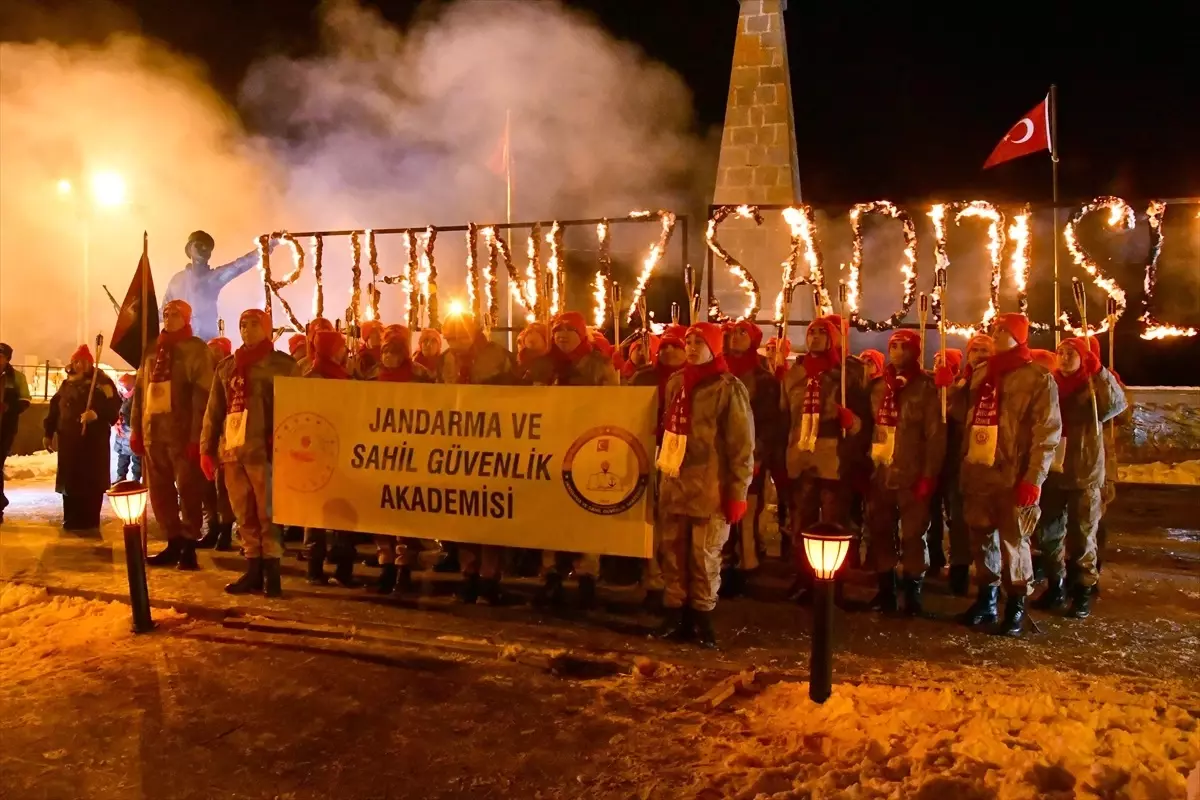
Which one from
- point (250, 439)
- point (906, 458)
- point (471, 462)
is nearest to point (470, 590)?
point (471, 462)

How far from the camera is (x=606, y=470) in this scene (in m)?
5.53

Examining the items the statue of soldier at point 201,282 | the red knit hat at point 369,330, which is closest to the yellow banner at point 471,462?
the red knit hat at point 369,330

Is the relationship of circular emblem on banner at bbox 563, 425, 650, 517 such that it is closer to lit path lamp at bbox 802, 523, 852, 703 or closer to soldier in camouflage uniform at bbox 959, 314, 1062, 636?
lit path lamp at bbox 802, 523, 852, 703

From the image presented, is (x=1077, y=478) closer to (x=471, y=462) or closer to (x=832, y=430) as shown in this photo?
(x=832, y=430)

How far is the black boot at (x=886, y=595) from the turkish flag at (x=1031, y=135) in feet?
17.5

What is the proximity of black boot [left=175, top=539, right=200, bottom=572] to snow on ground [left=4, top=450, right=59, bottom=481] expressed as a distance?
6603 millimetres

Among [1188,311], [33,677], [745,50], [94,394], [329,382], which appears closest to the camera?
[33,677]

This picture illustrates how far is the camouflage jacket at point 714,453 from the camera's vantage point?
514cm

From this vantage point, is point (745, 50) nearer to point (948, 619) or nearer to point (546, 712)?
point (948, 619)

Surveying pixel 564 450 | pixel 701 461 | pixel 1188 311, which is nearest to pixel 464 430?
pixel 564 450

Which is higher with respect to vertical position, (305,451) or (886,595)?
(305,451)

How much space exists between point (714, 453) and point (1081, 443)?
285 cm

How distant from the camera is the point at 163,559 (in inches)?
287

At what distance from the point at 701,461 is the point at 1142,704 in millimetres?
2517
